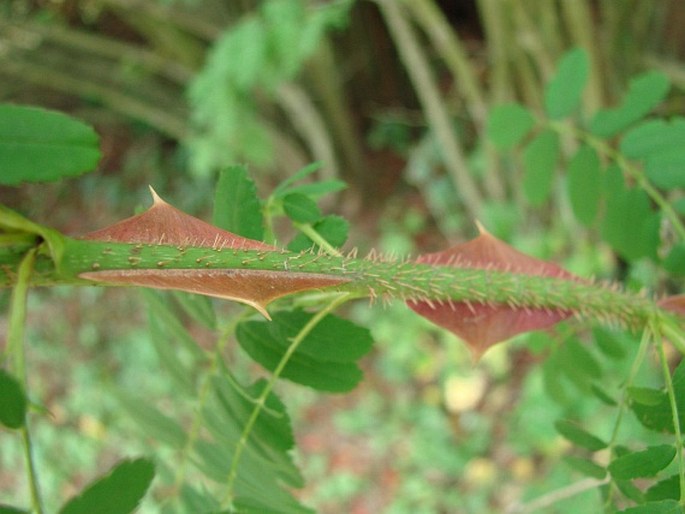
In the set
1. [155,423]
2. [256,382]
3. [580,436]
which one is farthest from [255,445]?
[580,436]

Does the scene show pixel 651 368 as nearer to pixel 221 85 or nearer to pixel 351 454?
pixel 351 454

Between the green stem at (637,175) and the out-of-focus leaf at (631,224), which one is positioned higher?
the green stem at (637,175)

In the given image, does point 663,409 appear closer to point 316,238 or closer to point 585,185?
point 316,238

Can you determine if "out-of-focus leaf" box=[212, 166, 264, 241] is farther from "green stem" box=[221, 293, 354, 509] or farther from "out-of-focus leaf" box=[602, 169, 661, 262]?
"out-of-focus leaf" box=[602, 169, 661, 262]

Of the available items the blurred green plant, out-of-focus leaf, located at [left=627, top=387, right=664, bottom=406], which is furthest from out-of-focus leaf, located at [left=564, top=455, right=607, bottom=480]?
out-of-focus leaf, located at [left=627, top=387, right=664, bottom=406]

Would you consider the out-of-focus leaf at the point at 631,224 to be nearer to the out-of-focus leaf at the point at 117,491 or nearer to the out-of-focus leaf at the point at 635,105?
the out-of-focus leaf at the point at 635,105

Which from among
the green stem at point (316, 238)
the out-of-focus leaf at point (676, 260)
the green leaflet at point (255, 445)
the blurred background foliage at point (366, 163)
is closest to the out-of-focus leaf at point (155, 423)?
the green leaflet at point (255, 445)
